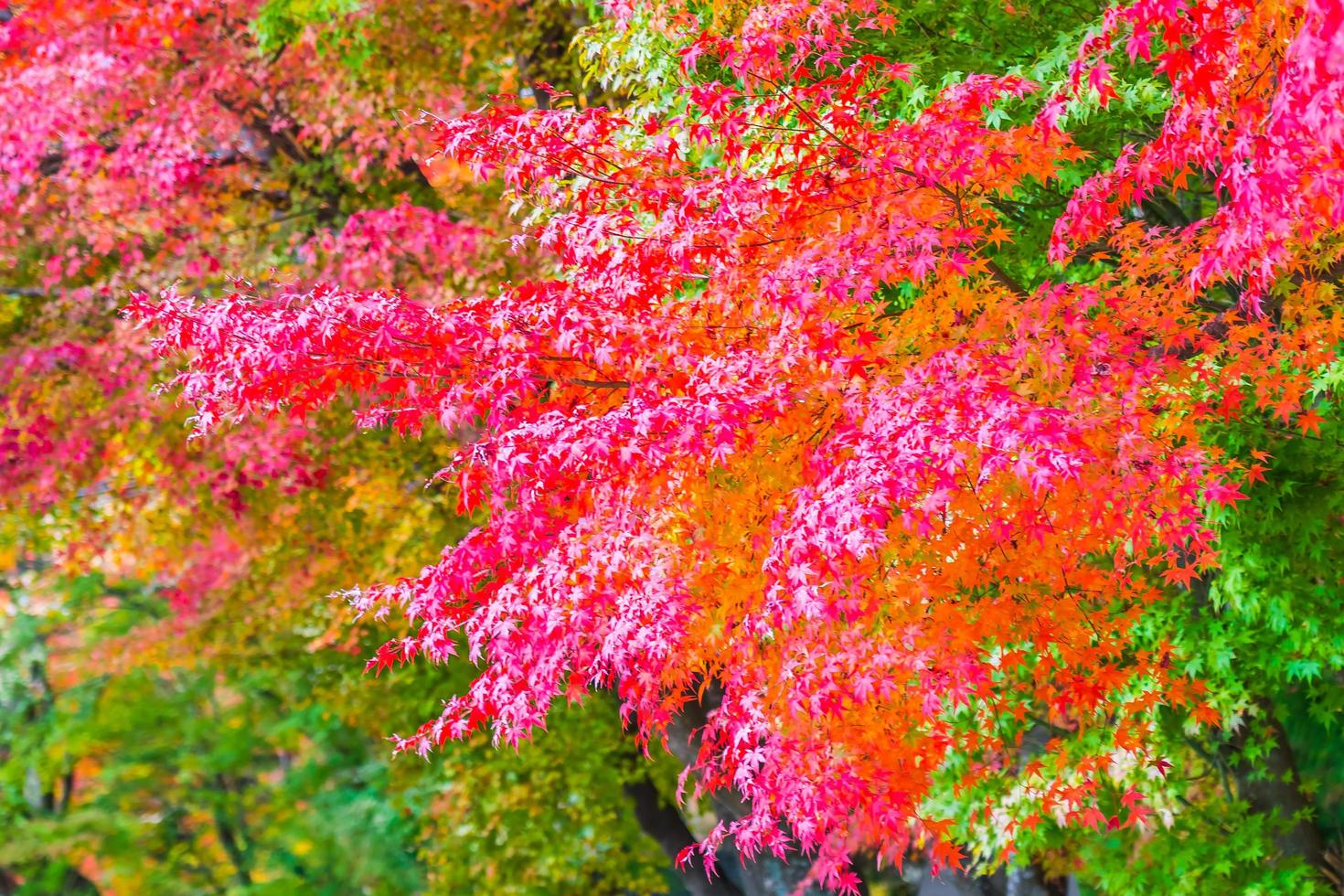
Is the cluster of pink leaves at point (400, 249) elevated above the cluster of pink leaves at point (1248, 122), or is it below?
below

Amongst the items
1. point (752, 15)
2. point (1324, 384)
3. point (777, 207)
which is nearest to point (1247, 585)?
point (1324, 384)

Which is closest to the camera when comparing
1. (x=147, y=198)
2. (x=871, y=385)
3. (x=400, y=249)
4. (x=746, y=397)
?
(x=746, y=397)

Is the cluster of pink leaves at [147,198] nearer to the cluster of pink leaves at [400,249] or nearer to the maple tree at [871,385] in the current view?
the cluster of pink leaves at [400,249]

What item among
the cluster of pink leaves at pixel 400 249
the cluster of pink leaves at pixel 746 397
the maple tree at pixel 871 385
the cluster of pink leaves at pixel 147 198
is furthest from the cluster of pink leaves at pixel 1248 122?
the cluster of pink leaves at pixel 147 198

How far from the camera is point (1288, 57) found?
3666 millimetres

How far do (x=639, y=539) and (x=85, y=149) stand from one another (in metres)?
7.34

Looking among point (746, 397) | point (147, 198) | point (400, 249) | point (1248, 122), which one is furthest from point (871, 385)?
point (147, 198)

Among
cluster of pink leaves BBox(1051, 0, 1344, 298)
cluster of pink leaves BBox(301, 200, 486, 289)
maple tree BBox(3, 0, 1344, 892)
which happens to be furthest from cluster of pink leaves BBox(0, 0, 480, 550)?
cluster of pink leaves BBox(1051, 0, 1344, 298)

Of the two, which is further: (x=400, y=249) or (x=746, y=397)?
(x=400, y=249)

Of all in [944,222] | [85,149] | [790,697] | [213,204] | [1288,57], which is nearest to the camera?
[1288,57]

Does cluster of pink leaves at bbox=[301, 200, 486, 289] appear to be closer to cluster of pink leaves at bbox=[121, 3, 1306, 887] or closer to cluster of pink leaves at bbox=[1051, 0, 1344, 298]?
cluster of pink leaves at bbox=[121, 3, 1306, 887]

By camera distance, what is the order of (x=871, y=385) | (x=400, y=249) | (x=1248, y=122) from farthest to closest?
(x=400, y=249) < (x=871, y=385) < (x=1248, y=122)

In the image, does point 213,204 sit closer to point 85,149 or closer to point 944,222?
point 85,149

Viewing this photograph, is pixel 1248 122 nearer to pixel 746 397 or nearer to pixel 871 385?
pixel 871 385
